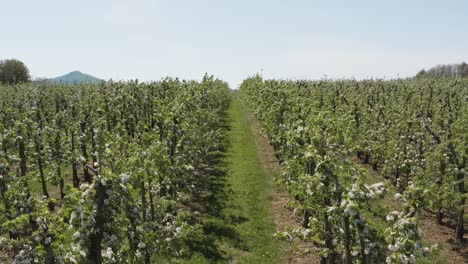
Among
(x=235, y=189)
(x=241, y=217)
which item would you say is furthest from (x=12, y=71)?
(x=241, y=217)

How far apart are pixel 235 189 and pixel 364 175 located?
699 inches

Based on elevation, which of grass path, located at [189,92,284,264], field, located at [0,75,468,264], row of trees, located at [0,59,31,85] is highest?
row of trees, located at [0,59,31,85]

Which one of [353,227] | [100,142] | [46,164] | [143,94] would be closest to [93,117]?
[46,164]

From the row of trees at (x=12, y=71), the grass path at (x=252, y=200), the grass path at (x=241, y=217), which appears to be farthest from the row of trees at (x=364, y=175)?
the row of trees at (x=12, y=71)

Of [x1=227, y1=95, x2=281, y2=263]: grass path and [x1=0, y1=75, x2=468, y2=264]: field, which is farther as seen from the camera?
[x1=227, y1=95, x2=281, y2=263]: grass path

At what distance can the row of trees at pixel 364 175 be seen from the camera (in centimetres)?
1020

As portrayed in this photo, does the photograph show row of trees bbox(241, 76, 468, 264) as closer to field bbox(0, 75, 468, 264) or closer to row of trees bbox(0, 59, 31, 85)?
field bbox(0, 75, 468, 264)

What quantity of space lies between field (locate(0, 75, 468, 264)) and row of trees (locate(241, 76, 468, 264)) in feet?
0.22

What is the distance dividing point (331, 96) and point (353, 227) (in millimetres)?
33621

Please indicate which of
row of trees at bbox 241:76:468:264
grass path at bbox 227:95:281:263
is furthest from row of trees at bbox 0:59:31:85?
row of trees at bbox 241:76:468:264

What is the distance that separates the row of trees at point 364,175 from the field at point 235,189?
66 millimetres

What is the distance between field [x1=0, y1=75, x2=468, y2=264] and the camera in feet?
31.9

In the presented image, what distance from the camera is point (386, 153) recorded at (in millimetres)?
29703

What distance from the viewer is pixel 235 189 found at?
29984 millimetres
